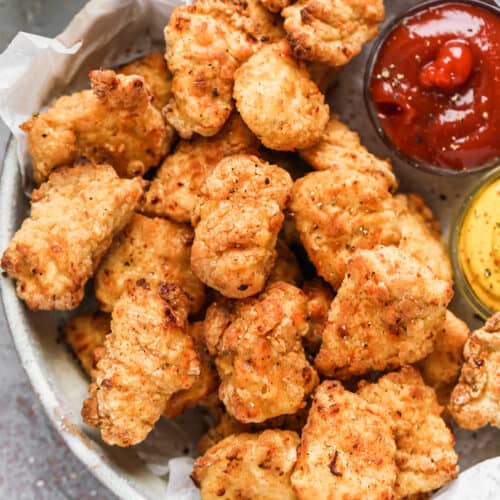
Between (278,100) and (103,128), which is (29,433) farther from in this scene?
(278,100)

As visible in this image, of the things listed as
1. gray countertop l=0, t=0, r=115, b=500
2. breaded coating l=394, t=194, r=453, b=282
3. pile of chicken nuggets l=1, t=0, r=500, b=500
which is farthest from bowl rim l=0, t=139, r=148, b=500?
breaded coating l=394, t=194, r=453, b=282

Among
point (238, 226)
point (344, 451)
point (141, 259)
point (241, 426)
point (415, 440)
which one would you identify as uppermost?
point (238, 226)

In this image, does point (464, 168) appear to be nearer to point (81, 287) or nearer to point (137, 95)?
point (137, 95)

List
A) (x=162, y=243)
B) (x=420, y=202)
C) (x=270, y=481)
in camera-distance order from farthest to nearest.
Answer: (x=420, y=202) < (x=162, y=243) < (x=270, y=481)

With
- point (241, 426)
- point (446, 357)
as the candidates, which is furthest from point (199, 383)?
point (446, 357)

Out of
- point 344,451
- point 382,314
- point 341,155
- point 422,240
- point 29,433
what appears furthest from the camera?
point 29,433

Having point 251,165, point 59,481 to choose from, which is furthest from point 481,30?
point 59,481
